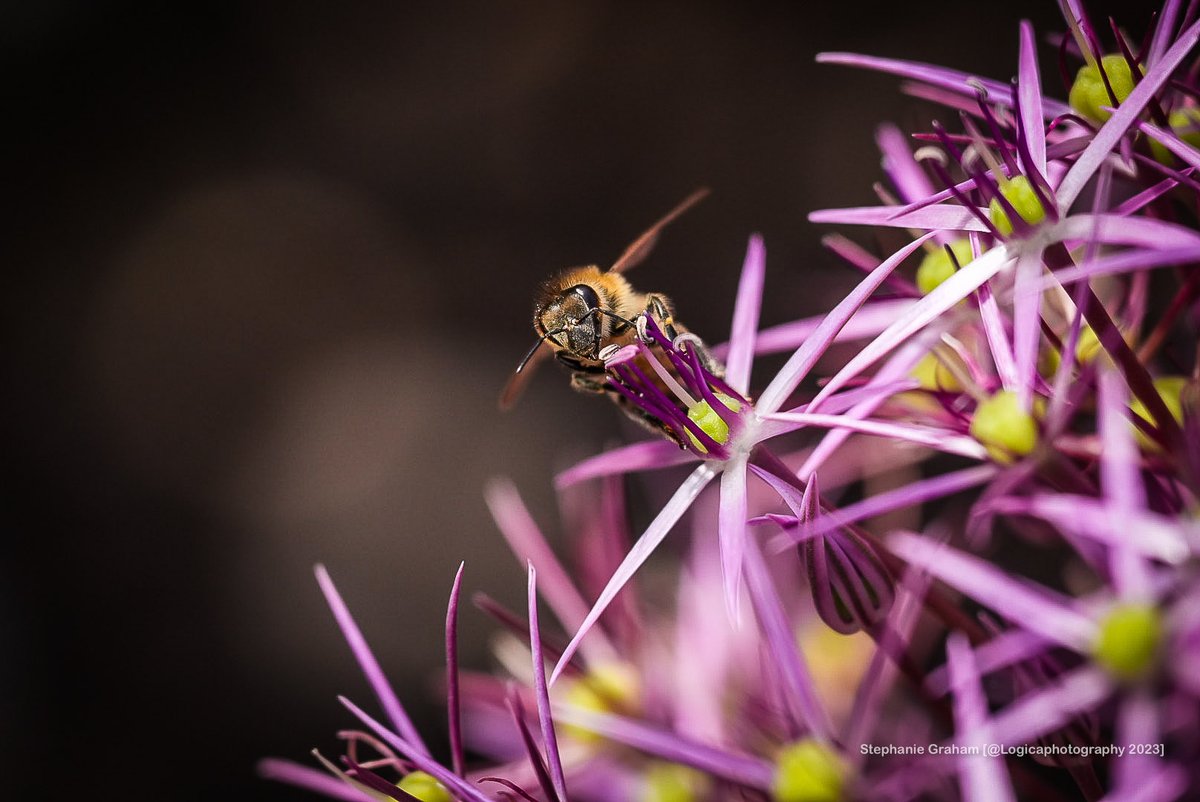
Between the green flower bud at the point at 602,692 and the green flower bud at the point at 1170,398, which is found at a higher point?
the green flower bud at the point at 1170,398

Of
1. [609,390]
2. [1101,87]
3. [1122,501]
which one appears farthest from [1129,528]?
[609,390]

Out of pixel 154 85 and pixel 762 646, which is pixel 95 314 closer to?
pixel 154 85

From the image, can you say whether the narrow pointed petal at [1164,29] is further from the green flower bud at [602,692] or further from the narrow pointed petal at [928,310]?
the green flower bud at [602,692]

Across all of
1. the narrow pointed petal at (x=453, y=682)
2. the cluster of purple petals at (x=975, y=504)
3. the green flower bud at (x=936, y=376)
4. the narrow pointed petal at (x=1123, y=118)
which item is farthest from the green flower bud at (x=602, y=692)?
the narrow pointed petal at (x=1123, y=118)

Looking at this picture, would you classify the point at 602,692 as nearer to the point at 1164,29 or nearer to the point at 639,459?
the point at 639,459

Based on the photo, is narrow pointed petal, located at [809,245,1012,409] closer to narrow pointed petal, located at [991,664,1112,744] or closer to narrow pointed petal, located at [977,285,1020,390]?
narrow pointed petal, located at [977,285,1020,390]
